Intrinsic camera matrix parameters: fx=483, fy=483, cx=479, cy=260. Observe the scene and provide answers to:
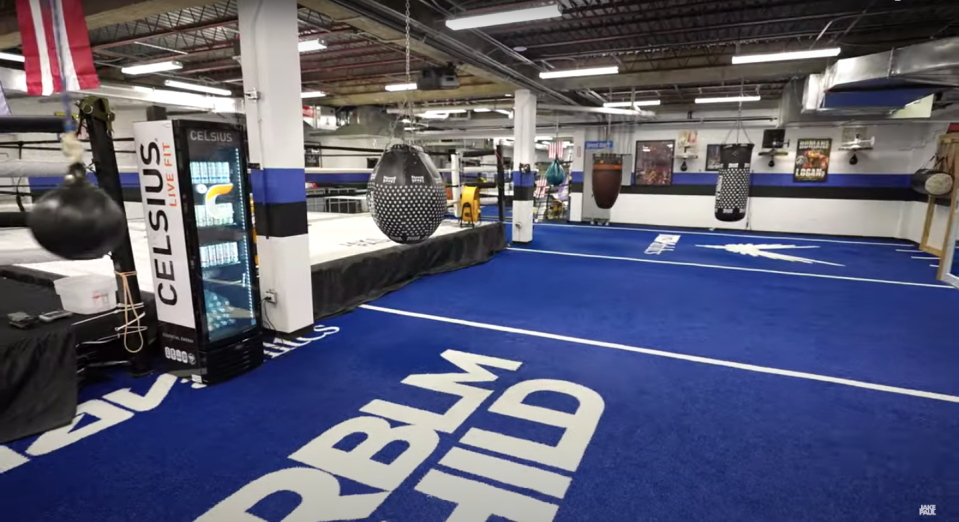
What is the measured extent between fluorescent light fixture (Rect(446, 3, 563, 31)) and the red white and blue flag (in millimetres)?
2846

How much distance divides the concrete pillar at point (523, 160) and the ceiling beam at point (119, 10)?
525 cm

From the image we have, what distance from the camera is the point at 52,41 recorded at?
3.23m

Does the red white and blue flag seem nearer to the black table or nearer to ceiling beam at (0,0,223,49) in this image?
ceiling beam at (0,0,223,49)

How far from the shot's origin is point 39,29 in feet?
10.5

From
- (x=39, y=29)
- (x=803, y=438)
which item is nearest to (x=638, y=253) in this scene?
(x=803, y=438)

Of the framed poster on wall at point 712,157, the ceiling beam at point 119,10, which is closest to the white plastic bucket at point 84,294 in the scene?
the ceiling beam at point 119,10

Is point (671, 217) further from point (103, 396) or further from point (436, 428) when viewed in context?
point (103, 396)

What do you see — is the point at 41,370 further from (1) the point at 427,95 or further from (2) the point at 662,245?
(2) the point at 662,245

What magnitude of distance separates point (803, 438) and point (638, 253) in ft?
18.7

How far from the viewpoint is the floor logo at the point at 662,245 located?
8.15 m

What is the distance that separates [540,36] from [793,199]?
8.03 m

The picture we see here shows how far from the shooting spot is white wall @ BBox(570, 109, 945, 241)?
978 cm

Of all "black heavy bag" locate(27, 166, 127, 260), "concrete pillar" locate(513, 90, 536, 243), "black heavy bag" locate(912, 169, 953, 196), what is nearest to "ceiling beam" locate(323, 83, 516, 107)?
"concrete pillar" locate(513, 90, 536, 243)

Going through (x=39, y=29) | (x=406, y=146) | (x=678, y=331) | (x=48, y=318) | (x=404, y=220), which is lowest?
(x=678, y=331)
